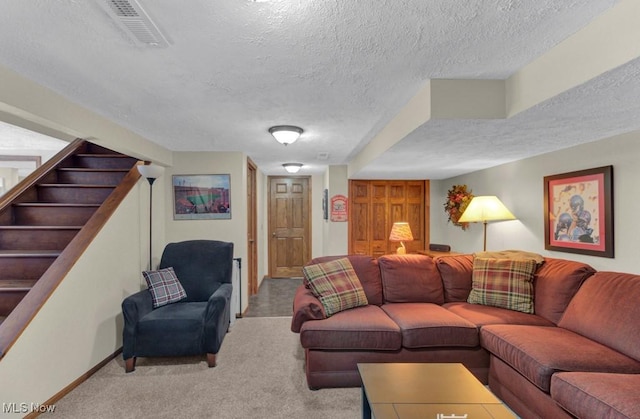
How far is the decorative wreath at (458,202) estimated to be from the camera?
4.70m

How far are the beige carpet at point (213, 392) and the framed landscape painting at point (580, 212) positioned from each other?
2.28 m

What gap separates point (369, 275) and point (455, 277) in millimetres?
828

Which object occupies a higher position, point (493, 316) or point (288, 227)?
point (288, 227)

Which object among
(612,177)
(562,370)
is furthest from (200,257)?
(612,177)

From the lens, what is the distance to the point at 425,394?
1663mm

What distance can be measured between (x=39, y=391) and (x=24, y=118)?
A: 1.82 m

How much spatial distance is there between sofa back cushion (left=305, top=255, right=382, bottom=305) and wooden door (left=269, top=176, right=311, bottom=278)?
11.2 feet

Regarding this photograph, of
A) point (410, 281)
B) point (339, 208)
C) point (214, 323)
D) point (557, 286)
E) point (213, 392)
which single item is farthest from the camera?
point (339, 208)

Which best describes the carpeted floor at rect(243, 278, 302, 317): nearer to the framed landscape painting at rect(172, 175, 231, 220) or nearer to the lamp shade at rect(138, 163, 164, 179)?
the framed landscape painting at rect(172, 175, 231, 220)

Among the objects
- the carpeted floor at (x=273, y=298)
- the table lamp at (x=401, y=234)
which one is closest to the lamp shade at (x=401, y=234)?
the table lamp at (x=401, y=234)

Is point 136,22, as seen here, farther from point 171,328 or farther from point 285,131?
point 171,328

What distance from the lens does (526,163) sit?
3.51m
